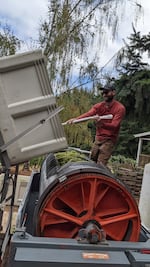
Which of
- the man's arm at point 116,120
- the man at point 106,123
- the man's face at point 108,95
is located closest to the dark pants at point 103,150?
the man at point 106,123

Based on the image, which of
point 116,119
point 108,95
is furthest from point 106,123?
point 108,95

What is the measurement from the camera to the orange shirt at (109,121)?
501 cm

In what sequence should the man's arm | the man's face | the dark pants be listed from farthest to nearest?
the dark pants → the man's face → the man's arm

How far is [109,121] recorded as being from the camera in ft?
16.8

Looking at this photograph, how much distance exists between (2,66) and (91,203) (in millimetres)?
1085

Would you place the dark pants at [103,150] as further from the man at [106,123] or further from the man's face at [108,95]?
the man's face at [108,95]

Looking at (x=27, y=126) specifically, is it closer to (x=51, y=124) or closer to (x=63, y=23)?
(x=51, y=124)

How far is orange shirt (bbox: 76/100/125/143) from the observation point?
5012mm

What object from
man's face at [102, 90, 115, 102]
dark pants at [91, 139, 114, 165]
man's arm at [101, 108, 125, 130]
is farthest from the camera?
dark pants at [91, 139, 114, 165]

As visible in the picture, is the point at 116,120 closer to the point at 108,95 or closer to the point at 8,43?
the point at 108,95

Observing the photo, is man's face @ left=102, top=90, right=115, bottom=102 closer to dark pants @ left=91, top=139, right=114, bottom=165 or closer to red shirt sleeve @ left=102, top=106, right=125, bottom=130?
red shirt sleeve @ left=102, top=106, right=125, bottom=130

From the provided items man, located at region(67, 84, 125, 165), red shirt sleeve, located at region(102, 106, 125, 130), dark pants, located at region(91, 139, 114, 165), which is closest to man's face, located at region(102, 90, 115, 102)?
man, located at region(67, 84, 125, 165)

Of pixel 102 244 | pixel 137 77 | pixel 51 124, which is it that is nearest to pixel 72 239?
pixel 102 244

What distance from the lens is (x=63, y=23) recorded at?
10461 millimetres
